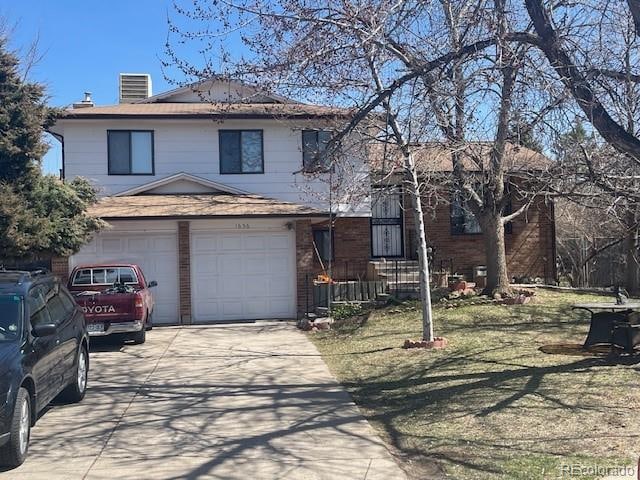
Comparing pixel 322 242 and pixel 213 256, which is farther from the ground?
pixel 322 242

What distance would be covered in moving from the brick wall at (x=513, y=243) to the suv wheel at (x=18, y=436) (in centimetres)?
1482

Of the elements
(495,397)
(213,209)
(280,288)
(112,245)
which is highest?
(213,209)

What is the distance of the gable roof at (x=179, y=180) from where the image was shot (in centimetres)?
1775

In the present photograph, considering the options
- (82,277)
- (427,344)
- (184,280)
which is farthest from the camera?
(184,280)

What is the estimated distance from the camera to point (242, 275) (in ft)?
55.7

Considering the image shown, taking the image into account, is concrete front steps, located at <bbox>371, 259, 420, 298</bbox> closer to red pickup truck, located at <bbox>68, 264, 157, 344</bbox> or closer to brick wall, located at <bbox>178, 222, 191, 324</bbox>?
brick wall, located at <bbox>178, 222, 191, 324</bbox>

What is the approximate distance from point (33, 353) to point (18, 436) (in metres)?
0.92

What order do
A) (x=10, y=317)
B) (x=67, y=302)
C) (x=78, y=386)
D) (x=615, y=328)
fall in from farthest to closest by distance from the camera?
(x=615, y=328) < (x=67, y=302) < (x=78, y=386) < (x=10, y=317)

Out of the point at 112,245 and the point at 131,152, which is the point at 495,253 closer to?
the point at 112,245

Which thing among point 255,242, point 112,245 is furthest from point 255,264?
point 112,245

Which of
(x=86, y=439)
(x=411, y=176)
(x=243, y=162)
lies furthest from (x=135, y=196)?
(x=86, y=439)

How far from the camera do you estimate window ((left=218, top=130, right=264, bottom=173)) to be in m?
18.4

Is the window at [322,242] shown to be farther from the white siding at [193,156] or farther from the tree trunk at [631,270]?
the tree trunk at [631,270]

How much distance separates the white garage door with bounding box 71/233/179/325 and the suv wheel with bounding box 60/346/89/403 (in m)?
7.95
